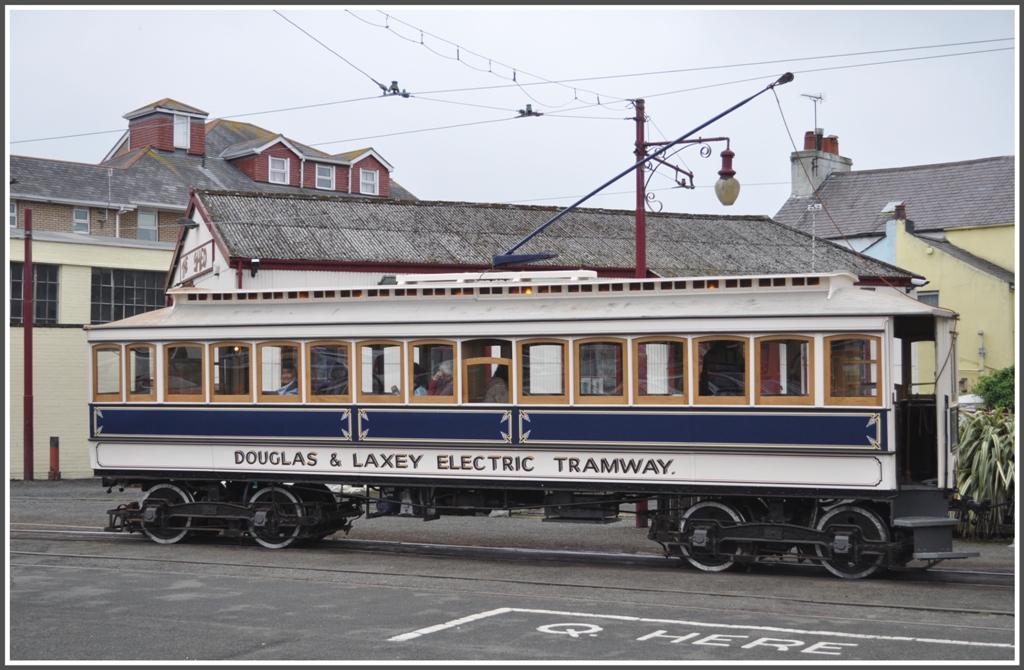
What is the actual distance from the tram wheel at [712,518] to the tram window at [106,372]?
745cm

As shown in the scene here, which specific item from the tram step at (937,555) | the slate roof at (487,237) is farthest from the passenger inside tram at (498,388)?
the slate roof at (487,237)

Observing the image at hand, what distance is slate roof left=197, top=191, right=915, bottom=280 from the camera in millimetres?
25219

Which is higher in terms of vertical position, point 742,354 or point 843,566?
point 742,354

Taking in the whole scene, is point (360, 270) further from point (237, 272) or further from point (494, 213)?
point (494, 213)

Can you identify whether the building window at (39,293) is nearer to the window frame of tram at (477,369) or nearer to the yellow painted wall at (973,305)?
the window frame of tram at (477,369)

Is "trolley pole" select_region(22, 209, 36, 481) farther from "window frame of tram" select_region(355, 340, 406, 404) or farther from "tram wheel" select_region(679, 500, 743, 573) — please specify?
"tram wheel" select_region(679, 500, 743, 573)

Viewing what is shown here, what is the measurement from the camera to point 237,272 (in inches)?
936

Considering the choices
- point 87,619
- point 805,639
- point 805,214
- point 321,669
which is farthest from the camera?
point 805,214

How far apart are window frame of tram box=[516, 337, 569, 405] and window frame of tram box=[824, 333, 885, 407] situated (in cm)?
282

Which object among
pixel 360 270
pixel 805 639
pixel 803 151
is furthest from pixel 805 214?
pixel 805 639

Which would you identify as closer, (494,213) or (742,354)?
(742,354)

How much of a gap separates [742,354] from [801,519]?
1831 millimetres

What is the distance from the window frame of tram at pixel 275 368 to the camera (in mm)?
15195

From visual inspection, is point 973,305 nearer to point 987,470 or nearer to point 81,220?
point 987,470
